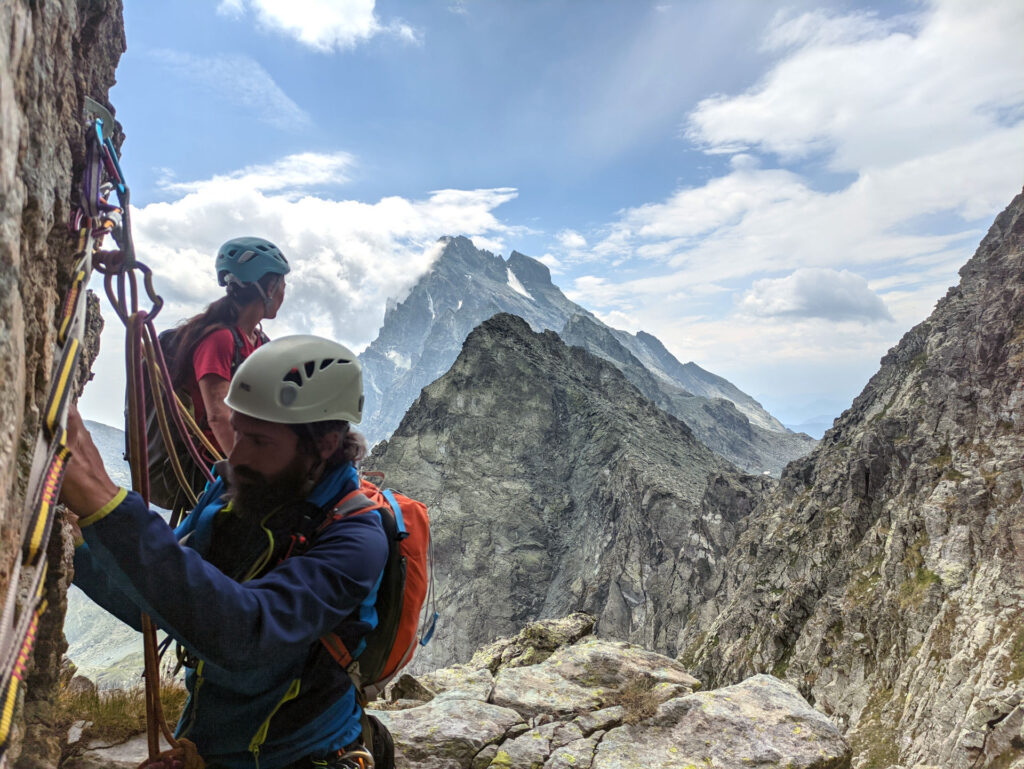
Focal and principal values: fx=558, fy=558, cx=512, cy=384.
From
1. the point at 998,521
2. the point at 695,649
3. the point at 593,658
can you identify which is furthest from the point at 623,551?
the point at 593,658

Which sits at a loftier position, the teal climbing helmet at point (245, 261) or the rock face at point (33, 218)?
the teal climbing helmet at point (245, 261)

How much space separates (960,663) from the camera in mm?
29203

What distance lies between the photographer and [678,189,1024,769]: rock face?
28562 millimetres

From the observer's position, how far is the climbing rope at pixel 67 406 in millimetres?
1937

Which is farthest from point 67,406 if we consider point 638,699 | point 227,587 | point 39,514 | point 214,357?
point 638,699

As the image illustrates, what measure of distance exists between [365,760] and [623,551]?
9875cm

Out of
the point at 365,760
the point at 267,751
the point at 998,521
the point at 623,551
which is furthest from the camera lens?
the point at 623,551

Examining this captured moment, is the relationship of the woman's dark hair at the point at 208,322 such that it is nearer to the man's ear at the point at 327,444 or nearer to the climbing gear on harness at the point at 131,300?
the climbing gear on harness at the point at 131,300

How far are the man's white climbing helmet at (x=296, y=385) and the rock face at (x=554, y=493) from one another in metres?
87.2

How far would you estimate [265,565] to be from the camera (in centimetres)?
277

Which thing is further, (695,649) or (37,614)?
(695,649)

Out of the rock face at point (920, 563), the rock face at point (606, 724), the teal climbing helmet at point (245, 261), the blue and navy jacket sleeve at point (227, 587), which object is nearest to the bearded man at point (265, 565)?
the blue and navy jacket sleeve at point (227, 587)

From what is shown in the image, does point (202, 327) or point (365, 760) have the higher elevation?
point (202, 327)

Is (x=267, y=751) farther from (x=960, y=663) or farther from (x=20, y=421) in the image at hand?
(x=960, y=663)
